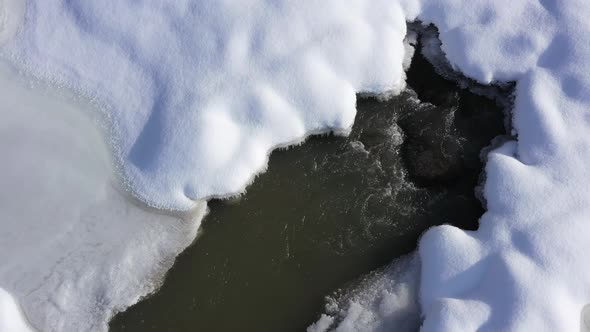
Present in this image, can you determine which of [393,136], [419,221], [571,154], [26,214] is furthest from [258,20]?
[571,154]

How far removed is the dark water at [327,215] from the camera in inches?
221

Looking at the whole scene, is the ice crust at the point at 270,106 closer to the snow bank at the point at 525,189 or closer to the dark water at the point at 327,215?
the snow bank at the point at 525,189

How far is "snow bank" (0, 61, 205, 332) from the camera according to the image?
18.3 feet

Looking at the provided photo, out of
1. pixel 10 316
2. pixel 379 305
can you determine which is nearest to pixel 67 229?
pixel 10 316

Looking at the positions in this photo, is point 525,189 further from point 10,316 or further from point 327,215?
point 10,316

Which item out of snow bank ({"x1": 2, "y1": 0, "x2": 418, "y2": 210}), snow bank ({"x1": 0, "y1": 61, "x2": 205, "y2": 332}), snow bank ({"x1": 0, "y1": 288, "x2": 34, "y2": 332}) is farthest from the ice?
snow bank ({"x1": 0, "y1": 288, "x2": 34, "y2": 332})

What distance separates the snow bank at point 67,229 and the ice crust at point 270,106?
2 centimetres

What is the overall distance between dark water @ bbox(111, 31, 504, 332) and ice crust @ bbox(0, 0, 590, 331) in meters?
0.22

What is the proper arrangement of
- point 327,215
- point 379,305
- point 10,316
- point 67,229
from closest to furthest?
1. point 10,316
2. point 379,305
3. point 67,229
4. point 327,215

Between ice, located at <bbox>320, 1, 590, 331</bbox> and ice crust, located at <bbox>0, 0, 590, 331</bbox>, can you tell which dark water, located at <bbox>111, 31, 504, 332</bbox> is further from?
ice, located at <bbox>320, 1, 590, 331</bbox>

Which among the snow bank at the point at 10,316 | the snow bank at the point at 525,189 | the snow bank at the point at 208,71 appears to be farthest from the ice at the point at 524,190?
the snow bank at the point at 10,316

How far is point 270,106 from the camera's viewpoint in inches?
233

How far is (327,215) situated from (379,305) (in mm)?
1098

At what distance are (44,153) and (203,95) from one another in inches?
74.7
